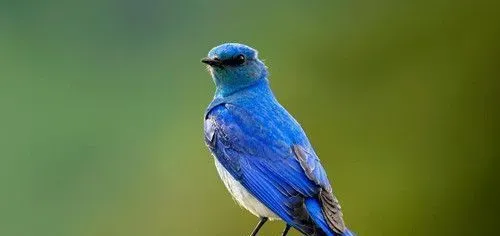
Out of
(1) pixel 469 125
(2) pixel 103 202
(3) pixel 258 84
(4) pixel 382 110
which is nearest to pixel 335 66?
(4) pixel 382 110

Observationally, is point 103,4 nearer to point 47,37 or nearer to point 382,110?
point 47,37

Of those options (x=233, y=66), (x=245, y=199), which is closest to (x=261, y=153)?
(x=245, y=199)

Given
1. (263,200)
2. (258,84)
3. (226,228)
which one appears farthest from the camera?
(226,228)

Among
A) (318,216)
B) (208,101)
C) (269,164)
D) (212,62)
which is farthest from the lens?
(208,101)

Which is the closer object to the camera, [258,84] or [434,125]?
[258,84]

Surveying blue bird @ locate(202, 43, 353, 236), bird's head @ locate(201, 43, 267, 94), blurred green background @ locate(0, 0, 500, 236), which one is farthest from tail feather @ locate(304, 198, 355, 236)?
blurred green background @ locate(0, 0, 500, 236)

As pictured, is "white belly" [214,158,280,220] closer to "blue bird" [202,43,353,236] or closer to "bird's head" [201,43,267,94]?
"blue bird" [202,43,353,236]

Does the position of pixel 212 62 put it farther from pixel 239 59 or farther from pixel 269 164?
pixel 269 164
